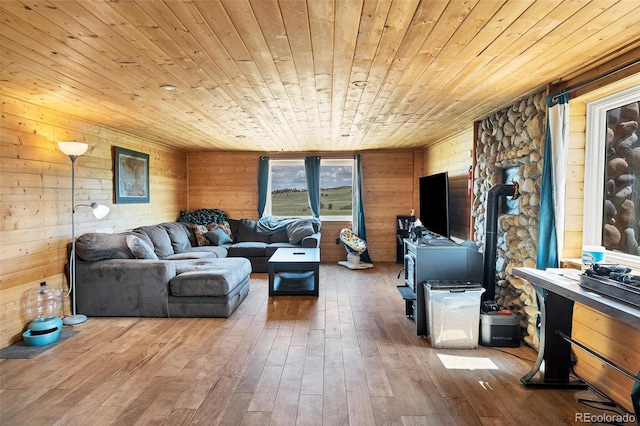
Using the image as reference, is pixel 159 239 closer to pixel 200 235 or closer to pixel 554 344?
pixel 200 235

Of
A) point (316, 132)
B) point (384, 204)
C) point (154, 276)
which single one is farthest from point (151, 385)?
point (384, 204)

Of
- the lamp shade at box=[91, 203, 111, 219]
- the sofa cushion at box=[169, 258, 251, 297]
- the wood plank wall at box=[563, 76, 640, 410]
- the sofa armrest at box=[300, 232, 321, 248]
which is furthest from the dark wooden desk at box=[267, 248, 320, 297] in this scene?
the wood plank wall at box=[563, 76, 640, 410]

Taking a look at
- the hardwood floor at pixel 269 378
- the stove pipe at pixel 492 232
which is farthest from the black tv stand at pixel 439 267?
the hardwood floor at pixel 269 378

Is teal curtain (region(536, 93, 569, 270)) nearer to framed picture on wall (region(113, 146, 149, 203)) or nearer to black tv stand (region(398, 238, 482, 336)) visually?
black tv stand (region(398, 238, 482, 336))

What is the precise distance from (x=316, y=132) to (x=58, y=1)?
3.82 meters

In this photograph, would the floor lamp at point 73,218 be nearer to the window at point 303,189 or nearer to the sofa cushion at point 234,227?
the sofa cushion at point 234,227

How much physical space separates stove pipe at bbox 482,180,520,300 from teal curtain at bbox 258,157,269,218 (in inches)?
192

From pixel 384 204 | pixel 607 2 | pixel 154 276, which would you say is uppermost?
pixel 607 2

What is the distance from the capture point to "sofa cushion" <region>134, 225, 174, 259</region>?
5238 mm

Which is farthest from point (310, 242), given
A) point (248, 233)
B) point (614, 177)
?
point (614, 177)

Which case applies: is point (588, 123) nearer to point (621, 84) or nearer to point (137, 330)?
point (621, 84)

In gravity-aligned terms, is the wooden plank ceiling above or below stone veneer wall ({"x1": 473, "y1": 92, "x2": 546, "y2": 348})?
above

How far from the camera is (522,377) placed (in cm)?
271

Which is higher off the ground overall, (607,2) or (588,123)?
(607,2)
